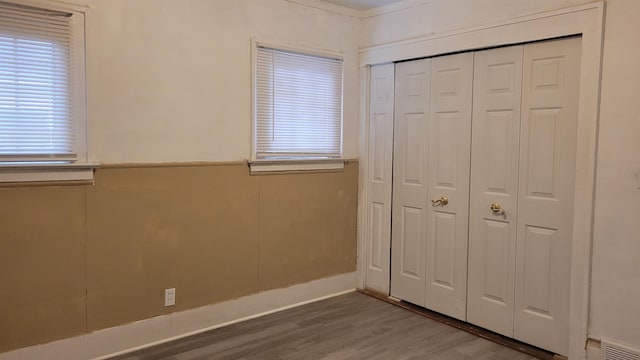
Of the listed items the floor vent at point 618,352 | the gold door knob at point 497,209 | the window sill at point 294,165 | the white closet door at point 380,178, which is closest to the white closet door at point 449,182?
the gold door knob at point 497,209

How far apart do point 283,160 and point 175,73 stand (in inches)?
43.1

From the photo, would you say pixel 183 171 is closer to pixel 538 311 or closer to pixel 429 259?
pixel 429 259

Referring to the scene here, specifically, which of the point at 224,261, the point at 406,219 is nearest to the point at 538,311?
the point at 406,219

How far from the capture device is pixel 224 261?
12.3ft

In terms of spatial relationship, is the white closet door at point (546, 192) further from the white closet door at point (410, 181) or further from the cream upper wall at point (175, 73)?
the cream upper wall at point (175, 73)

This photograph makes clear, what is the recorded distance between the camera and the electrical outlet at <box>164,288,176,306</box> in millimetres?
3471

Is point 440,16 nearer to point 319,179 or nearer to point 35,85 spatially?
point 319,179

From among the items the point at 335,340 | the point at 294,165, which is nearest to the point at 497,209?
Answer: the point at 335,340

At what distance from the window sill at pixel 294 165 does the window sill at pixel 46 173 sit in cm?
120

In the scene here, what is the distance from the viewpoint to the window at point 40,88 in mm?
2789

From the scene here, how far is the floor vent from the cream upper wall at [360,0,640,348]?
0.04 meters

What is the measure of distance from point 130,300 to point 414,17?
10.0 ft

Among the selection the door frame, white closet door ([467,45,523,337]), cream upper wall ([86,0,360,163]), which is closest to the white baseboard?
cream upper wall ([86,0,360,163])

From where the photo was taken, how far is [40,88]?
2.88 m
